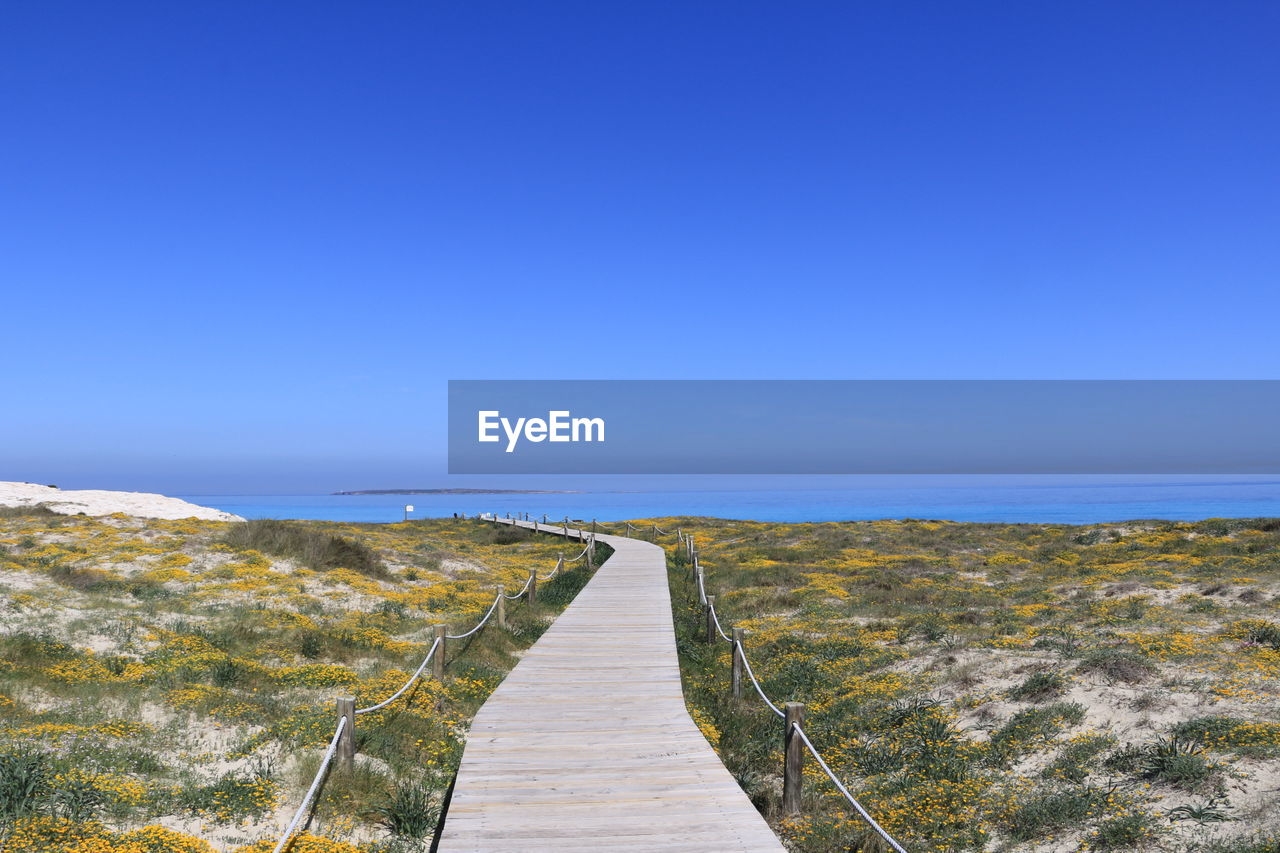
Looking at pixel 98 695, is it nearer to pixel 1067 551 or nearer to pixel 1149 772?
pixel 1149 772

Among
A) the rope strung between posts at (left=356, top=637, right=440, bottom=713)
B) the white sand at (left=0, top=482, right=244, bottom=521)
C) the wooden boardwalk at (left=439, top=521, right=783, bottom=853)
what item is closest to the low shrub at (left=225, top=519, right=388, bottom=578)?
the wooden boardwalk at (left=439, top=521, right=783, bottom=853)

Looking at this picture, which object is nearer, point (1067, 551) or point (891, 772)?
point (891, 772)

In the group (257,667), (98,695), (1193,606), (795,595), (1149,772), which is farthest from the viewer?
(795,595)

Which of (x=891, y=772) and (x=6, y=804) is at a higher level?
(x=6, y=804)

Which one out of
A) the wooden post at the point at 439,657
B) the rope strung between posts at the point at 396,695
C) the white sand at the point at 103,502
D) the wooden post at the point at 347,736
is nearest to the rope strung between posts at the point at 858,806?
the rope strung between posts at the point at 396,695

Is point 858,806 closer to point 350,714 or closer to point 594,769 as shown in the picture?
point 594,769

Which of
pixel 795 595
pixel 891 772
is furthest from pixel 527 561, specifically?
pixel 891 772

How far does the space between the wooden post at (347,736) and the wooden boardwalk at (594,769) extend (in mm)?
1250

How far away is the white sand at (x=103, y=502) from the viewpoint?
4447cm

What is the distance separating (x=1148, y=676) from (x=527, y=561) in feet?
89.2

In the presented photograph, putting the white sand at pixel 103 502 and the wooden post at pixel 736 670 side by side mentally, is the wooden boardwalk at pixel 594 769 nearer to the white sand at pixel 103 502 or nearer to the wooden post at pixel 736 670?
the wooden post at pixel 736 670

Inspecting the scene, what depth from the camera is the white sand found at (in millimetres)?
44469

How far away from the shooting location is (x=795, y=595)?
22.2m

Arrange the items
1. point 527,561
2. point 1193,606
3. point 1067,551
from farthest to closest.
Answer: point 527,561, point 1067,551, point 1193,606
